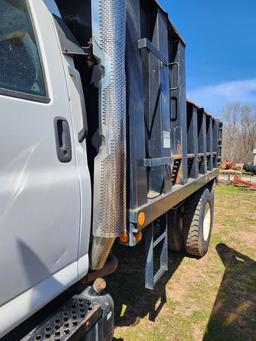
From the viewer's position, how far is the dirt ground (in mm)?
2941

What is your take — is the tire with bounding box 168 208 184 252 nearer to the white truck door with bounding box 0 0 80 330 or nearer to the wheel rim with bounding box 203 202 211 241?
the wheel rim with bounding box 203 202 211 241

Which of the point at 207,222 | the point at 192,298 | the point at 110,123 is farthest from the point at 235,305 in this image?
the point at 110,123

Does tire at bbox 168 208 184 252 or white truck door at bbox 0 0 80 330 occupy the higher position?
white truck door at bbox 0 0 80 330

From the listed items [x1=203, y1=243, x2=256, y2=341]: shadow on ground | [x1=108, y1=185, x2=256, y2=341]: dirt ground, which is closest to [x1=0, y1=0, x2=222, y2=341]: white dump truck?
[x1=108, y1=185, x2=256, y2=341]: dirt ground

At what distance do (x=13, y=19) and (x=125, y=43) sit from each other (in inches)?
27.1

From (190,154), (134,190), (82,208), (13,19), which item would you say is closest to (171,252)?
(190,154)

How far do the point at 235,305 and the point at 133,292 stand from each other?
3.85ft

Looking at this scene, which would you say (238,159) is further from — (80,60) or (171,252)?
(80,60)

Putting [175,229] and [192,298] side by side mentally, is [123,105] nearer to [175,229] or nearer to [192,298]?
[192,298]

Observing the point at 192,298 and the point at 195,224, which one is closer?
the point at 192,298

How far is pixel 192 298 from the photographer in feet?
11.6

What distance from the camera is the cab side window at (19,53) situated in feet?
4.16

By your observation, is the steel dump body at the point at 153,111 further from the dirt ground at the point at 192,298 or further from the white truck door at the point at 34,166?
the dirt ground at the point at 192,298

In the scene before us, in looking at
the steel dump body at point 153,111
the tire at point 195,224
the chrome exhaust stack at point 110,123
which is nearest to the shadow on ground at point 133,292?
the tire at point 195,224
